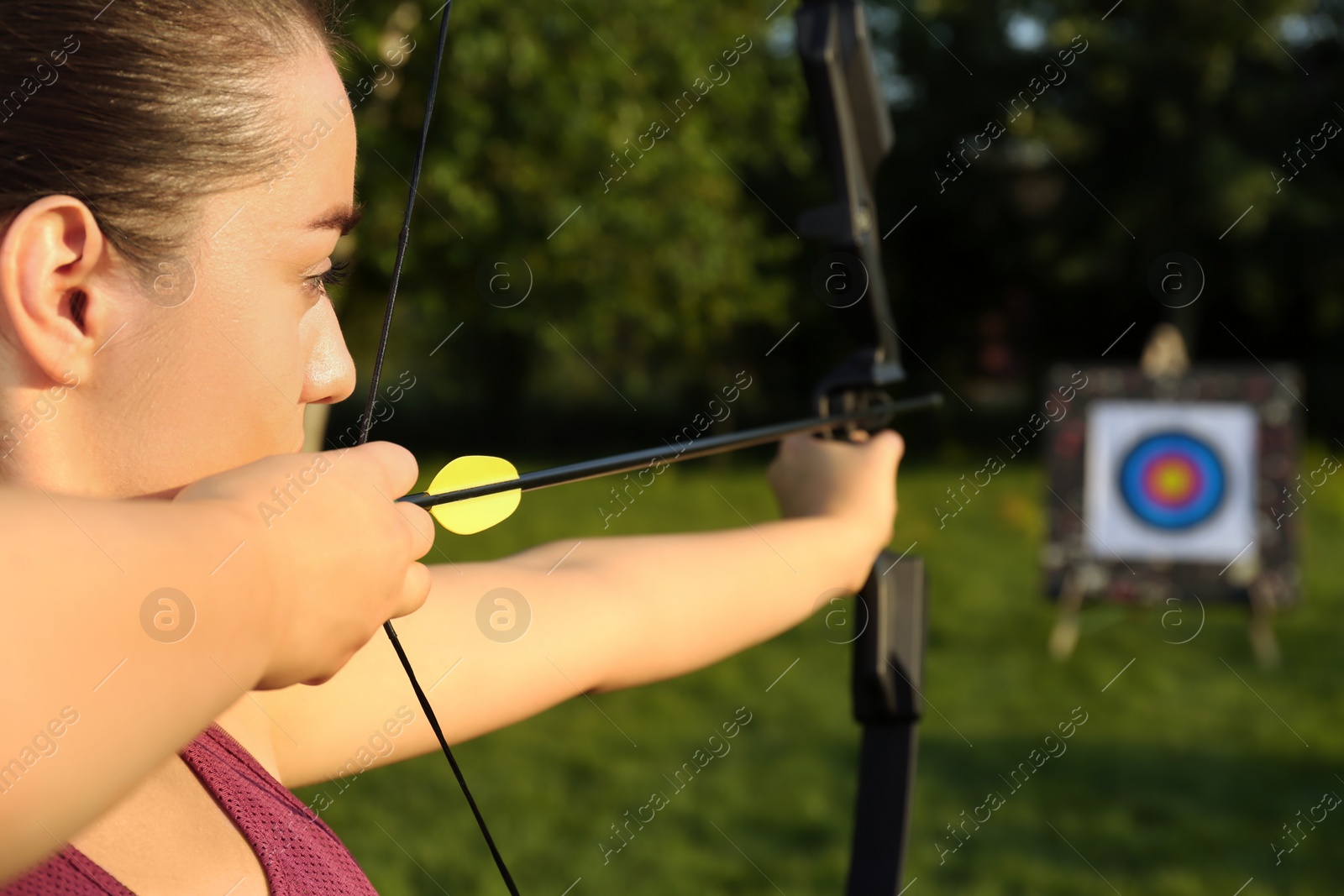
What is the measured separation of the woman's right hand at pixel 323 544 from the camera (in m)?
0.45

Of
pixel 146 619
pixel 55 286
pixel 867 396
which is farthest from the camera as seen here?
pixel 867 396

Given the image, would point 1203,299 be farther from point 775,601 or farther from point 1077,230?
point 775,601

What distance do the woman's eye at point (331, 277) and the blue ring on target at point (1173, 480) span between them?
4276mm

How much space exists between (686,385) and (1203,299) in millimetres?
5474

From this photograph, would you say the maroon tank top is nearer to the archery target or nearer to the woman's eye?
the woman's eye

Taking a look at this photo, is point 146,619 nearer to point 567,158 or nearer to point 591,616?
point 591,616

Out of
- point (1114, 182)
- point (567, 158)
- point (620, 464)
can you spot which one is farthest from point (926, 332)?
point (620, 464)

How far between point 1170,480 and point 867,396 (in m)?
3.78

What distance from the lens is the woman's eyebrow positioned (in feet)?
1.99

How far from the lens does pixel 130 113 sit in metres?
0.54

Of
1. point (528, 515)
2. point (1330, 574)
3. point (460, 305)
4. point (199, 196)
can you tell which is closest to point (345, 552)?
point (199, 196)

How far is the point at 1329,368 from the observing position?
38.4ft

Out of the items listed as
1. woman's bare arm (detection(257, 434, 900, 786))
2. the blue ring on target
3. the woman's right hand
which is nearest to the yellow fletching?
the woman's right hand

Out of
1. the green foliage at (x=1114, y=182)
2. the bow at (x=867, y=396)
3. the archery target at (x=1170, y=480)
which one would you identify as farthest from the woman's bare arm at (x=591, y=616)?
the green foliage at (x=1114, y=182)
